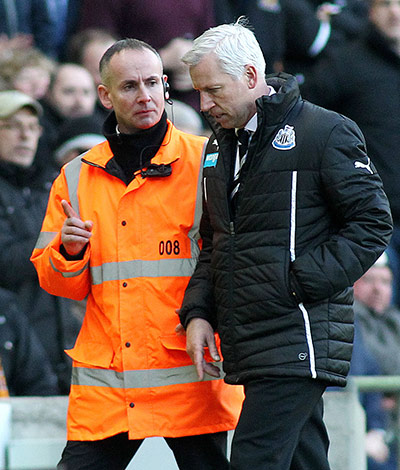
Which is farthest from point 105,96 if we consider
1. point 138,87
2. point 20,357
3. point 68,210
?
point 20,357

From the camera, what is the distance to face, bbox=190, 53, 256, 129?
3.71 metres

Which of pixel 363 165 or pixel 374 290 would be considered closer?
pixel 363 165

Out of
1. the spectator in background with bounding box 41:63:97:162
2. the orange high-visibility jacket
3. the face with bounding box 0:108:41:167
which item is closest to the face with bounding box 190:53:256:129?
the orange high-visibility jacket

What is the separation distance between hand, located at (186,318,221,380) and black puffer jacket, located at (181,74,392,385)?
85 mm

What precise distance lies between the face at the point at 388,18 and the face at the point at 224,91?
4173 millimetres

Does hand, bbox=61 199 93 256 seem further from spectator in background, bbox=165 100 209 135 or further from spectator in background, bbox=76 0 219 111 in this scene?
spectator in background, bbox=76 0 219 111

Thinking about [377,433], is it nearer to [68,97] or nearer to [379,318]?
[379,318]

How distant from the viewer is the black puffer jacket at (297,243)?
360 cm

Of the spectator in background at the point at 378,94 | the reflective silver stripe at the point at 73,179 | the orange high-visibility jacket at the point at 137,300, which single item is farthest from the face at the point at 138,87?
the spectator in background at the point at 378,94

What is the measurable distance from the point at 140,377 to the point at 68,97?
3656mm

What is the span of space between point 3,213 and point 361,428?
2167 mm

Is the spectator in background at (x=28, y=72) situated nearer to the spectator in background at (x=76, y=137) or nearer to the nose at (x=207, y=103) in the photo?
the spectator in background at (x=76, y=137)

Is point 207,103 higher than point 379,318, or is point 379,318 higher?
point 207,103

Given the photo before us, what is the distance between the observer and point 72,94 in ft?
23.9
